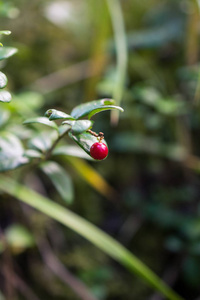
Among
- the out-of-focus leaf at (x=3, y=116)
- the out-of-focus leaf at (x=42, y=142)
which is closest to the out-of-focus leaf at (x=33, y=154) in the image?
the out-of-focus leaf at (x=42, y=142)

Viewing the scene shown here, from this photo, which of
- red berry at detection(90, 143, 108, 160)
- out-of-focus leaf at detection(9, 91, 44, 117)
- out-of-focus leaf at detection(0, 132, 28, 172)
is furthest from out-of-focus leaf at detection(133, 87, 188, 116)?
red berry at detection(90, 143, 108, 160)

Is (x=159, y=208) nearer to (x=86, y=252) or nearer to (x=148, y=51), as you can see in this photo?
(x=86, y=252)

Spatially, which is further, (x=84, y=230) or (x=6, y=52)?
(x=84, y=230)

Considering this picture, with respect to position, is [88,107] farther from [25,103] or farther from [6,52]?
[25,103]

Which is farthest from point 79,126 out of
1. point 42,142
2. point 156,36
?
point 156,36

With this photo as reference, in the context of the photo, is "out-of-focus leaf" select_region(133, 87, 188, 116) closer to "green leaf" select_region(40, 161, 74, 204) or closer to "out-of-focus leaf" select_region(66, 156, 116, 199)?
"out-of-focus leaf" select_region(66, 156, 116, 199)

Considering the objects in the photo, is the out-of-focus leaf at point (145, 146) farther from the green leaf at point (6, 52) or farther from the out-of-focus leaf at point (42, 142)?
the green leaf at point (6, 52)
